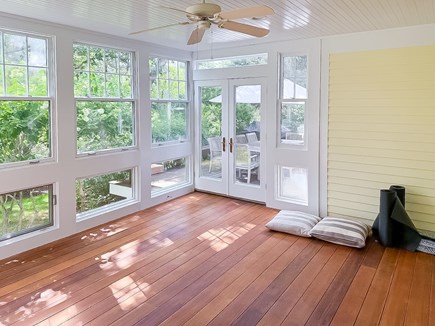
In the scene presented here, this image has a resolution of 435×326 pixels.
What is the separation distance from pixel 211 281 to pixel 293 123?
113 inches

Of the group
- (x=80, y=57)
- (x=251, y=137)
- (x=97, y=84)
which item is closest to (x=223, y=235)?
(x=251, y=137)

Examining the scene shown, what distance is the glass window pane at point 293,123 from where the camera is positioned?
5.19 metres

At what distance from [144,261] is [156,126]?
2595 mm

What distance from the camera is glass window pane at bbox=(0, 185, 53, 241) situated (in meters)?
3.85

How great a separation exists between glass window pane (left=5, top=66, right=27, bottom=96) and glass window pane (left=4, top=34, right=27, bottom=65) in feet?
0.24

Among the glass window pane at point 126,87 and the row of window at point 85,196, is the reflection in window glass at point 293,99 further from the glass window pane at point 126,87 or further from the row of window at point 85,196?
the glass window pane at point 126,87

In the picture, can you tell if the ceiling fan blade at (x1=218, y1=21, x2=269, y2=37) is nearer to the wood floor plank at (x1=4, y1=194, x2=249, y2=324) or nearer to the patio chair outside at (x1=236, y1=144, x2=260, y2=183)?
the wood floor plank at (x1=4, y1=194, x2=249, y2=324)

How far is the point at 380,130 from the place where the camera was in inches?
176

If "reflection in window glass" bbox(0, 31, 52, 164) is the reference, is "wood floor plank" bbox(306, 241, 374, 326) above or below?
below

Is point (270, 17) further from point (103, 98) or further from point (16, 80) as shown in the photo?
point (16, 80)

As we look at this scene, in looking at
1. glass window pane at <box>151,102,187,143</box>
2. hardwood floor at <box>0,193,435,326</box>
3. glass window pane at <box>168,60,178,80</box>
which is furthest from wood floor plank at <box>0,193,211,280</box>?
glass window pane at <box>168,60,178,80</box>

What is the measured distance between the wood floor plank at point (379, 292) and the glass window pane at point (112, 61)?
159 inches

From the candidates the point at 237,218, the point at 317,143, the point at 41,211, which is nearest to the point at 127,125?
the point at 41,211

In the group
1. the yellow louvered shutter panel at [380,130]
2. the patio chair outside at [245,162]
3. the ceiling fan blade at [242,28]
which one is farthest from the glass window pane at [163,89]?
the ceiling fan blade at [242,28]
